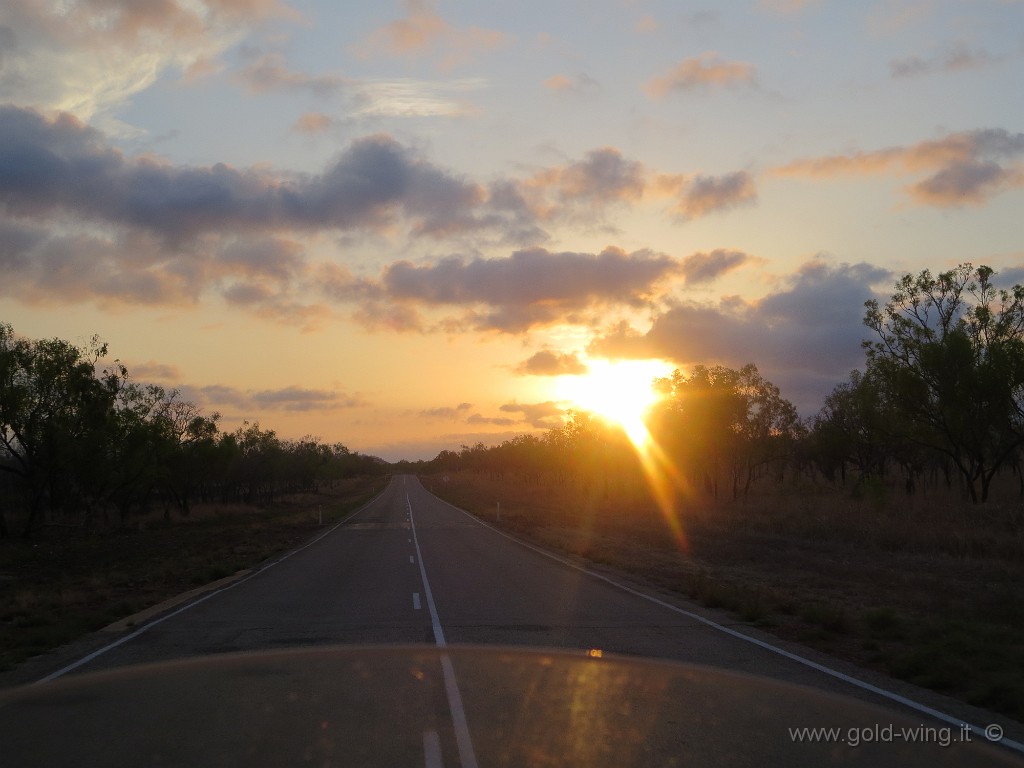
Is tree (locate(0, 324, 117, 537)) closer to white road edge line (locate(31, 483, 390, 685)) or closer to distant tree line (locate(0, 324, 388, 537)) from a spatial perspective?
distant tree line (locate(0, 324, 388, 537))

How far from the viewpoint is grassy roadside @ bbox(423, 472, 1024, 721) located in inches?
409

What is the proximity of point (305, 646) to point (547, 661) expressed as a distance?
4.30 m

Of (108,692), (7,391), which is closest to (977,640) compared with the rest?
(108,692)

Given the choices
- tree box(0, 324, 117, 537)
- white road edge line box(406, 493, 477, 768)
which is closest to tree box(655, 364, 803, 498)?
tree box(0, 324, 117, 537)

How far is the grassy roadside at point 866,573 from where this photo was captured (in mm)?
10396

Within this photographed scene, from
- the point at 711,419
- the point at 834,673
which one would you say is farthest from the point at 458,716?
the point at 711,419

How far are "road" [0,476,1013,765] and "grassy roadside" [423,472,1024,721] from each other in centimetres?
95

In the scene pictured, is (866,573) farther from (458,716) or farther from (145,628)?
(458,716)

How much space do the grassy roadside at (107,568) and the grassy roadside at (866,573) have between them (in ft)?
35.6

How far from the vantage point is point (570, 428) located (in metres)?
94.0

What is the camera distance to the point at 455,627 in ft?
42.1

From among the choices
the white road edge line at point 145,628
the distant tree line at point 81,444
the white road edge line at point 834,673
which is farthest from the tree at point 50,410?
the white road edge line at point 834,673

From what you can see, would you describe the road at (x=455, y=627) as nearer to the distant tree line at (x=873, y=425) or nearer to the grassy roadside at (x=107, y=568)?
the grassy roadside at (x=107, y=568)

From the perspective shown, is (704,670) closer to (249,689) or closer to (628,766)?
(628,766)
